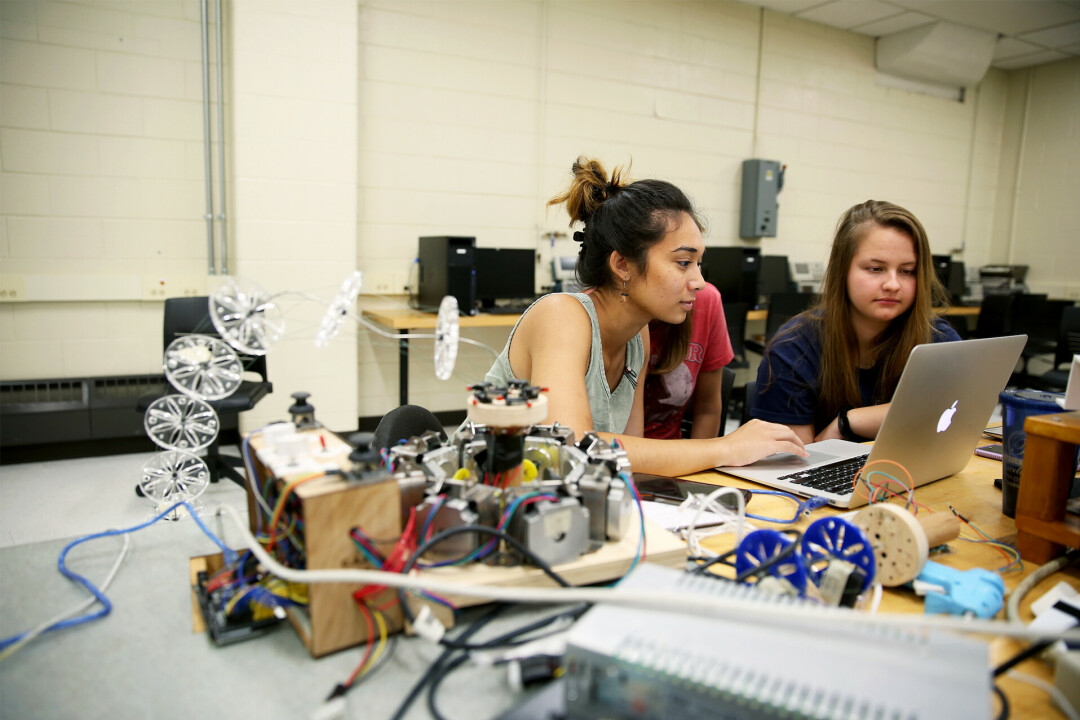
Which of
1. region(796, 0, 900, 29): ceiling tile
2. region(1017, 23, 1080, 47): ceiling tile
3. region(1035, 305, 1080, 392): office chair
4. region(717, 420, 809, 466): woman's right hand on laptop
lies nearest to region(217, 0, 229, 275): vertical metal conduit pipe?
region(717, 420, 809, 466): woman's right hand on laptop

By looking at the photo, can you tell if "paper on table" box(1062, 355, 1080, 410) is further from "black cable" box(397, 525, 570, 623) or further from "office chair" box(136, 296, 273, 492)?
"office chair" box(136, 296, 273, 492)

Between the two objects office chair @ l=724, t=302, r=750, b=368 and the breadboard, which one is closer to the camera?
the breadboard

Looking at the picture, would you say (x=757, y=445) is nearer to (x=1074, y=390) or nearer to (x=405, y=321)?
(x=1074, y=390)

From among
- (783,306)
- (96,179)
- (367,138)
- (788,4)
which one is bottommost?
(783,306)

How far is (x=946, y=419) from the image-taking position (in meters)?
1.20

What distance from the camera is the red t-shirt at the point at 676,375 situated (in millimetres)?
1901

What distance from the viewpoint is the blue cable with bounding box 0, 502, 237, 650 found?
736mm

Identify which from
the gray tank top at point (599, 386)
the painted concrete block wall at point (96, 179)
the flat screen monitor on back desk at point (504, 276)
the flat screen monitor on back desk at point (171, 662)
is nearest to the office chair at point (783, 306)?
the flat screen monitor on back desk at point (504, 276)

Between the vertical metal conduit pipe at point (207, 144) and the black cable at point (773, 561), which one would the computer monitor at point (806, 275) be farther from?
the black cable at point (773, 561)

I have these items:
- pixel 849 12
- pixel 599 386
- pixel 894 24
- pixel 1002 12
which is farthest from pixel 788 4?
pixel 599 386

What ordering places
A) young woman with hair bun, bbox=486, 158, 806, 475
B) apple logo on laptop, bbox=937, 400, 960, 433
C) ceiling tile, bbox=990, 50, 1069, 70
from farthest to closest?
ceiling tile, bbox=990, 50, 1069, 70
young woman with hair bun, bbox=486, 158, 806, 475
apple logo on laptop, bbox=937, 400, 960, 433

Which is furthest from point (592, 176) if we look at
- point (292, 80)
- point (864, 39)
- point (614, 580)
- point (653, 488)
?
point (864, 39)

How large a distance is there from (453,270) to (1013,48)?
5.51 metres

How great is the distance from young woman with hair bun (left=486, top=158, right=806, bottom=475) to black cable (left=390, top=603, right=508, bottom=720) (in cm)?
52
